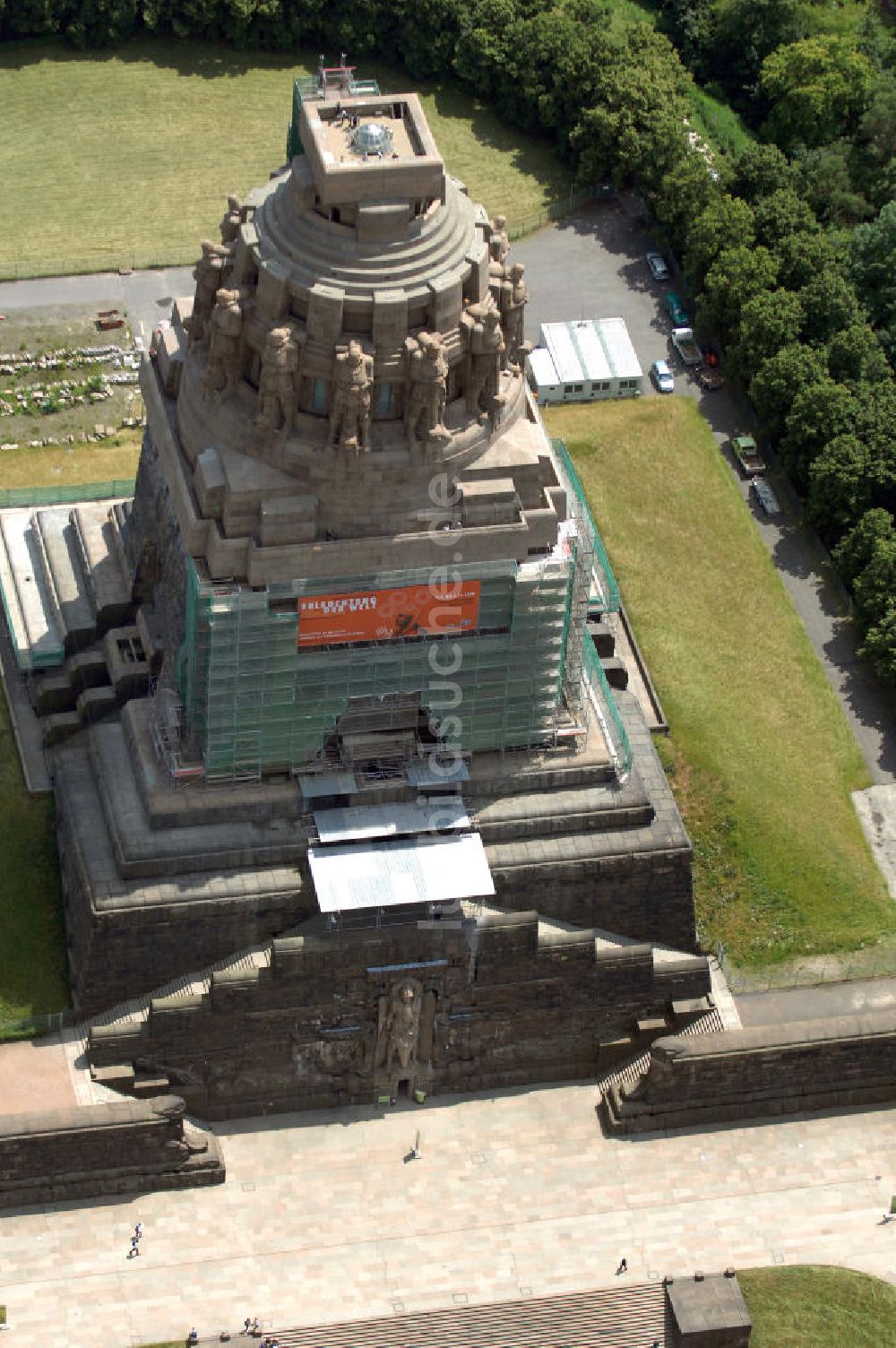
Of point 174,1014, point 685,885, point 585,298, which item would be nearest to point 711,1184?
point 685,885

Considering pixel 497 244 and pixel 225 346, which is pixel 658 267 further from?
pixel 225 346

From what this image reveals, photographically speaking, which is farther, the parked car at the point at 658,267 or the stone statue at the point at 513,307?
the parked car at the point at 658,267

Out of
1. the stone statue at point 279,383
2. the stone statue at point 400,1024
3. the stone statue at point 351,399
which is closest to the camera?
the stone statue at point 351,399

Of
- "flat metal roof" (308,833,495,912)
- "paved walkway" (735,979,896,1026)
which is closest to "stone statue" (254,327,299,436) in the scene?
"flat metal roof" (308,833,495,912)

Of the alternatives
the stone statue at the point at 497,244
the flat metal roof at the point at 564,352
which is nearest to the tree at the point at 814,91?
the flat metal roof at the point at 564,352

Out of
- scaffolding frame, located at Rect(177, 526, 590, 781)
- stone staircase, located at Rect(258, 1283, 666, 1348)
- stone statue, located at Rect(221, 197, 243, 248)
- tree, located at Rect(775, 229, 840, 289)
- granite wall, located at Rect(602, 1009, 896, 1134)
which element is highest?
stone statue, located at Rect(221, 197, 243, 248)

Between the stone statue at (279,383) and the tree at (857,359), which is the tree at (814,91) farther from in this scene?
the stone statue at (279,383)

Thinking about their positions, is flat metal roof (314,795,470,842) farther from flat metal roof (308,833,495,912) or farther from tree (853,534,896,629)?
tree (853,534,896,629)
